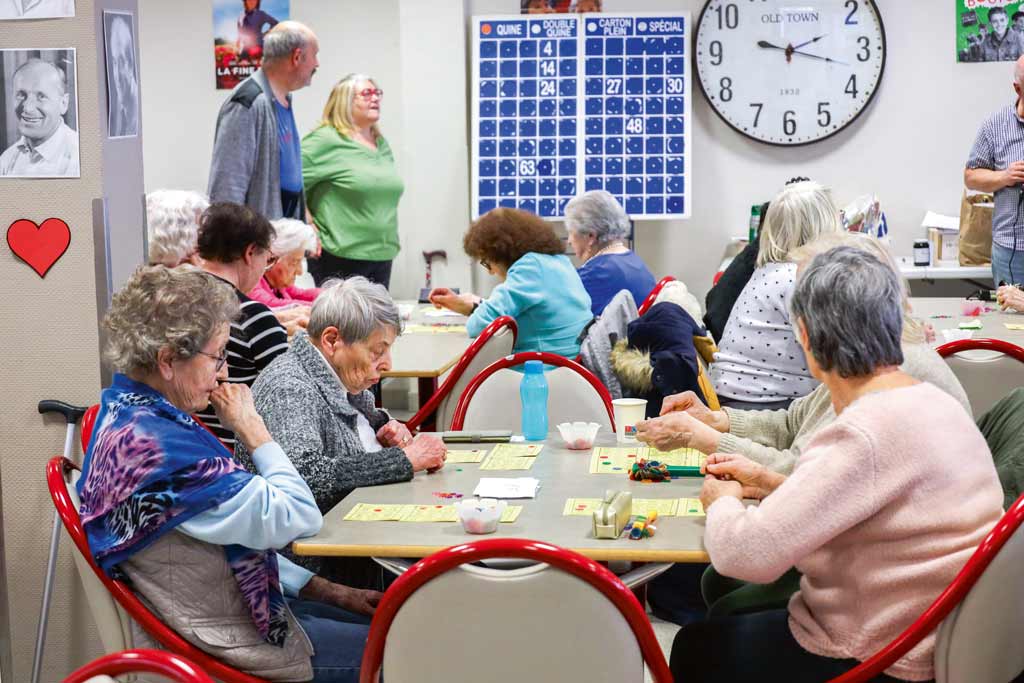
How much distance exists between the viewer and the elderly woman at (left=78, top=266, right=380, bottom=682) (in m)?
2.06

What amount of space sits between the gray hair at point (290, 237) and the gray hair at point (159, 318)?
267cm

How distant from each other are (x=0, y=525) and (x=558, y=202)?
493 cm

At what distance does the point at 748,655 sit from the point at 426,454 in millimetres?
911

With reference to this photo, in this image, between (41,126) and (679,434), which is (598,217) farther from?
(41,126)


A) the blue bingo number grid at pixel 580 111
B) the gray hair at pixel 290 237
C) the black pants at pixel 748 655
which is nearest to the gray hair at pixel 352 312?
the black pants at pixel 748 655

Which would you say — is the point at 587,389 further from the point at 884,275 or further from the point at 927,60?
the point at 927,60

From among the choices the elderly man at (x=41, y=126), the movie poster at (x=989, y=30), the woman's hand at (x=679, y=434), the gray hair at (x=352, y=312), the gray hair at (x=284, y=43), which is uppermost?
the movie poster at (x=989, y=30)

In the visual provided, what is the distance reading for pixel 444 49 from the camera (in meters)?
7.35

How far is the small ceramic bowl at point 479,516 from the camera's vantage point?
2297 mm

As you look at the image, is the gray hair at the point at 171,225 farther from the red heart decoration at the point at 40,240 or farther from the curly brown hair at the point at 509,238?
the curly brown hair at the point at 509,238

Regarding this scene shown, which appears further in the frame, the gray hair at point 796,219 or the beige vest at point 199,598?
the gray hair at point 796,219

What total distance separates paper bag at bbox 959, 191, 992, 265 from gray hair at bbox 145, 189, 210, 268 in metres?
4.46

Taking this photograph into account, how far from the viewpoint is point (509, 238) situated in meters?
4.82

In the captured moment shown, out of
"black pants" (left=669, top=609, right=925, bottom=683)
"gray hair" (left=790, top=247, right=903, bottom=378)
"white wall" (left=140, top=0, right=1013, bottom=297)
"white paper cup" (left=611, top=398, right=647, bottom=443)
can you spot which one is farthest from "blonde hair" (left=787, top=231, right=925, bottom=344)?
"white wall" (left=140, top=0, right=1013, bottom=297)
